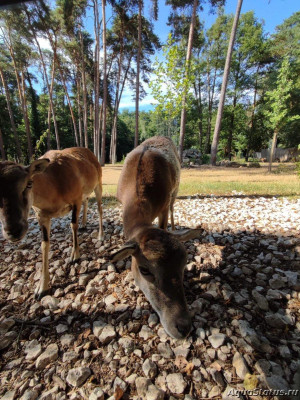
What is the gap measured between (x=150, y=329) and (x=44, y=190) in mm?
2559

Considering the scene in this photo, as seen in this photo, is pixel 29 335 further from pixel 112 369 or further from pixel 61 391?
pixel 112 369

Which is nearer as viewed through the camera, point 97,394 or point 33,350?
point 97,394

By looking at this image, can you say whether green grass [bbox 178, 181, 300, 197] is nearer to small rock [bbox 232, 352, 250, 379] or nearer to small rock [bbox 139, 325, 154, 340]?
small rock [bbox 139, 325, 154, 340]

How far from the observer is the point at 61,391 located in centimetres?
186

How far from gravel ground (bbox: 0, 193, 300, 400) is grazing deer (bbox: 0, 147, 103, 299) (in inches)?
20.9

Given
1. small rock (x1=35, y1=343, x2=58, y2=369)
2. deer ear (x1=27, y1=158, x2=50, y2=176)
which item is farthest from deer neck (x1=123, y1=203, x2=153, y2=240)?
small rock (x1=35, y1=343, x2=58, y2=369)

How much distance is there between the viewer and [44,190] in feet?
10.6

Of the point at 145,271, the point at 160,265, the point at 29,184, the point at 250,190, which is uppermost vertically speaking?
the point at 29,184

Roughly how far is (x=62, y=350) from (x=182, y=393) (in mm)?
1350

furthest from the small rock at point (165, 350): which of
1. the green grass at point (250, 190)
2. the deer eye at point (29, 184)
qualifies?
the green grass at point (250, 190)

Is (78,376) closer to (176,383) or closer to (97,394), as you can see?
(97,394)

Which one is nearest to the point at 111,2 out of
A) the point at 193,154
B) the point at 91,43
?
the point at 91,43

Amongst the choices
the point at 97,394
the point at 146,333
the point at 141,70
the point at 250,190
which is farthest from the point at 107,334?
the point at 141,70

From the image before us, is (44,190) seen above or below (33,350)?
above
